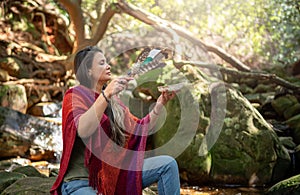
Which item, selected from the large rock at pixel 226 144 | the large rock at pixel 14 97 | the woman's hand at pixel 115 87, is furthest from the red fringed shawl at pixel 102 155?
the large rock at pixel 14 97

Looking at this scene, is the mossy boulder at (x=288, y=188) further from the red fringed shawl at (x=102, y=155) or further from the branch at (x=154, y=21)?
the branch at (x=154, y=21)

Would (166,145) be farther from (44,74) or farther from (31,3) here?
(31,3)

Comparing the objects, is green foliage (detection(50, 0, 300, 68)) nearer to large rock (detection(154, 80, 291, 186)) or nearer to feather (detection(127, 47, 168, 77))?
large rock (detection(154, 80, 291, 186))

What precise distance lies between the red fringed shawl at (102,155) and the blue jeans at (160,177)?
1.7 inches

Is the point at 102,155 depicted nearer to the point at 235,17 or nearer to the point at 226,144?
the point at 226,144

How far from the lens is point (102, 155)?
7.27 feet

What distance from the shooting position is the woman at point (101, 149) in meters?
2.16

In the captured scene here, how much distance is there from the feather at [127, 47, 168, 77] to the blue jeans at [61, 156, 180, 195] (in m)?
0.55

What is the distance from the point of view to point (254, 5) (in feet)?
37.4

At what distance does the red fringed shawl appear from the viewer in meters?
2.15

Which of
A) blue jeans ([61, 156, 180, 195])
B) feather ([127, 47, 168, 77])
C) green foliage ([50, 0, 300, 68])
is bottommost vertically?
blue jeans ([61, 156, 180, 195])

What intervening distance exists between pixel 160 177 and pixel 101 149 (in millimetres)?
403

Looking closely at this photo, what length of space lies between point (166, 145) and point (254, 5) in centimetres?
706

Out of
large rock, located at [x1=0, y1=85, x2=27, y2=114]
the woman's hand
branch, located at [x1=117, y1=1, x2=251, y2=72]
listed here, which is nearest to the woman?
the woman's hand
